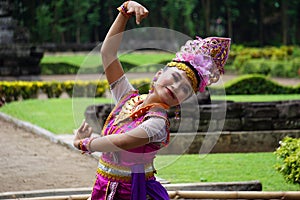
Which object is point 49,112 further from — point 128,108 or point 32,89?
point 128,108

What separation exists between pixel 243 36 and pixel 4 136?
35411mm

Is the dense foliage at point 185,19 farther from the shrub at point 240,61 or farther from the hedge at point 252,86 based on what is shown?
the hedge at point 252,86

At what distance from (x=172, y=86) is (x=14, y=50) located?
17.5m

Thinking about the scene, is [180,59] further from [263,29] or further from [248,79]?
[263,29]

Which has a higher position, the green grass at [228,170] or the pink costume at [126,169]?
the pink costume at [126,169]

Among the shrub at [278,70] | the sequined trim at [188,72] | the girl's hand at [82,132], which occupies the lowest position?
the shrub at [278,70]

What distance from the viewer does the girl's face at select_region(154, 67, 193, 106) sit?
3.53 m

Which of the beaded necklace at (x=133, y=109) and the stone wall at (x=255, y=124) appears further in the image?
the stone wall at (x=255, y=124)

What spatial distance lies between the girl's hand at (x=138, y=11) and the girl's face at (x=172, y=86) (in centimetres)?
30

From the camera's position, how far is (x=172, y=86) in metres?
3.53

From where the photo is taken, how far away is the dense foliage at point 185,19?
3778 cm

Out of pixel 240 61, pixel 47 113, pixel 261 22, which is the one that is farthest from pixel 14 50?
pixel 261 22

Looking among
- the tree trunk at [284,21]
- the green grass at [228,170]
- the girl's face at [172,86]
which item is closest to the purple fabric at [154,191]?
the girl's face at [172,86]

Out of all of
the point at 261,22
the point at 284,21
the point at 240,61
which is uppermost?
the point at 240,61
